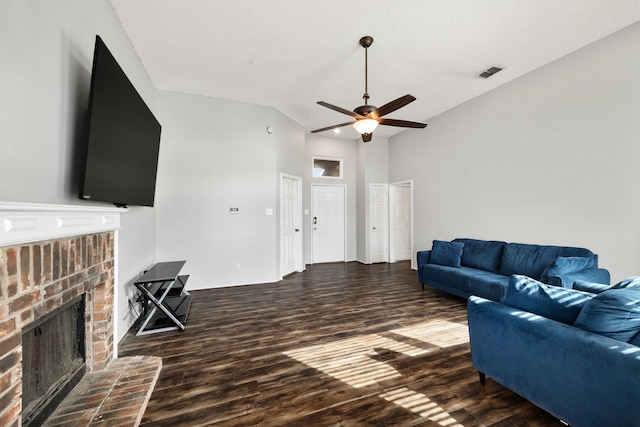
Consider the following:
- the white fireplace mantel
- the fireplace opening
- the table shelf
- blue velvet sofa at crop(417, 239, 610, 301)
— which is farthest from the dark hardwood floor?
the white fireplace mantel

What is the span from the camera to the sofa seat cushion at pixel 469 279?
3182 millimetres

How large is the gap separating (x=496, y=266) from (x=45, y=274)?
185 inches

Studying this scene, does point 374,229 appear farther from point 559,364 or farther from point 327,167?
point 559,364

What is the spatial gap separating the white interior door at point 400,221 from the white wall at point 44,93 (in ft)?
20.0

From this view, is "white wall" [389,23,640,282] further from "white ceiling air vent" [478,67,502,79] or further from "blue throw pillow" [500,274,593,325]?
"blue throw pillow" [500,274,593,325]

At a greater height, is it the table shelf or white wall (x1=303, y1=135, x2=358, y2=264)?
white wall (x1=303, y1=135, x2=358, y2=264)

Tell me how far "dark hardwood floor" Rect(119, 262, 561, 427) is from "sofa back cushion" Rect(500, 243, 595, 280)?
86cm

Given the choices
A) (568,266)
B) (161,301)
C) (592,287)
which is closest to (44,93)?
(161,301)

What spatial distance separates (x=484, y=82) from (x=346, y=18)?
2.58 meters

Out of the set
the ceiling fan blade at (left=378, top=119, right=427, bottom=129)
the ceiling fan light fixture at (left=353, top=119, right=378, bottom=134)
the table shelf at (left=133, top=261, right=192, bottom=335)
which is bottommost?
the table shelf at (left=133, top=261, right=192, bottom=335)

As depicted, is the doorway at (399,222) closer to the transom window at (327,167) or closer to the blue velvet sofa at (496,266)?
the transom window at (327,167)

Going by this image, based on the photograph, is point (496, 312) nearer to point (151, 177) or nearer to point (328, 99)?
point (151, 177)

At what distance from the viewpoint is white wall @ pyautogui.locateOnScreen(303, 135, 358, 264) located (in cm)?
623

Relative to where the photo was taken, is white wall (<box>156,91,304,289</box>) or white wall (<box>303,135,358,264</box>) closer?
Answer: white wall (<box>156,91,304,289</box>)
